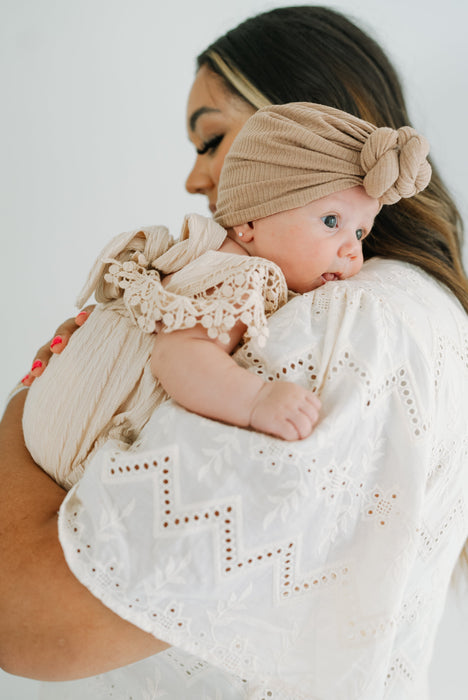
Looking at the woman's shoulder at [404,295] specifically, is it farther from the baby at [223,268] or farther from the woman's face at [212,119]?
the woman's face at [212,119]

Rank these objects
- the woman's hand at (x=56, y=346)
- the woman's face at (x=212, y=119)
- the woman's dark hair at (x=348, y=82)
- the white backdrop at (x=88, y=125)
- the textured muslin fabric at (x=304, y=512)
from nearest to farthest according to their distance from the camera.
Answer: the textured muslin fabric at (x=304, y=512) < the woman's hand at (x=56, y=346) < the woman's dark hair at (x=348, y=82) < the woman's face at (x=212, y=119) < the white backdrop at (x=88, y=125)

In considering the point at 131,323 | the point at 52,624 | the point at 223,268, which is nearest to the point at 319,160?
the point at 223,268

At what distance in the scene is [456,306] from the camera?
106cm

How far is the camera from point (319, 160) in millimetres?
924

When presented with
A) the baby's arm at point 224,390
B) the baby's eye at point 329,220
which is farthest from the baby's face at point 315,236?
the baby's arm at point 224,390

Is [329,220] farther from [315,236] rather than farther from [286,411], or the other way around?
[286,411]

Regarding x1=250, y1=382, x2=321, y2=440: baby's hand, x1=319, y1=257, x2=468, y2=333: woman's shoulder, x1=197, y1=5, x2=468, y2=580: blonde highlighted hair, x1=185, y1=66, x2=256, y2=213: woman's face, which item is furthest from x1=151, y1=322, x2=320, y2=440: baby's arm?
x1=185, y1=66, x2=256, y2=213: woman's face

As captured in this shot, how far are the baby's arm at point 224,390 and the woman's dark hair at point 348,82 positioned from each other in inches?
20.4

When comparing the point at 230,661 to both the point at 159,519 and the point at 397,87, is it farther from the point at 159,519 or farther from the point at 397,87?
the point at 397,87

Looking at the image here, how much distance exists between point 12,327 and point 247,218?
5.07 feet

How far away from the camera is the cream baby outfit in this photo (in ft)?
2.70

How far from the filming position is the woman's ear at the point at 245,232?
3.32ft

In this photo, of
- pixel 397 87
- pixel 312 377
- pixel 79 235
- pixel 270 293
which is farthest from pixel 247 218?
pixel 79 235

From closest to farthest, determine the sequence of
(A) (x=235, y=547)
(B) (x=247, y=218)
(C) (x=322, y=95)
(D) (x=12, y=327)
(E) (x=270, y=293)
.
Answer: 1. (A) (x=235, y=547)
2. (E) (x=270, y=293)
3. (B) (x=247, y=218)
4. (C) (x=322, y=95)
5. (D) (x=12, y=327)
